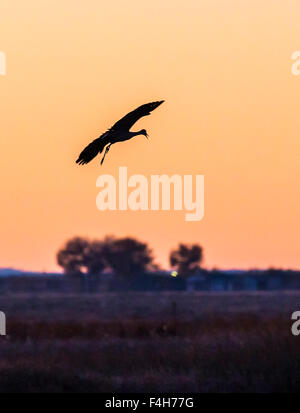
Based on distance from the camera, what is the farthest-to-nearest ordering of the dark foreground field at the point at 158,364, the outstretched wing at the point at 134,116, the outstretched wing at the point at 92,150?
1. the dark foreground field at the point at 158,364
2. the outstretched wing at the point at 92,150
3. the outstretched wing at the point at 134,116

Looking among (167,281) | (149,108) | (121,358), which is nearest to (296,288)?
(167,281)

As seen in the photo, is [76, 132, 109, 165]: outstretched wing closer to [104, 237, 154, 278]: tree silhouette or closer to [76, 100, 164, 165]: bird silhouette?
[76, 100, 164, 165]: bird silhouette

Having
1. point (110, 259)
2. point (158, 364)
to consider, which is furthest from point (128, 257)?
point (158, 364)

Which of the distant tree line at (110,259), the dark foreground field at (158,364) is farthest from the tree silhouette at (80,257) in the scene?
the dark foreground field at (158,364)

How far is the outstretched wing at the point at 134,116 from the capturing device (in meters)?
19.2

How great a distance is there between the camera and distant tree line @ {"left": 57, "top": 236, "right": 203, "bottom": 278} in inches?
5335

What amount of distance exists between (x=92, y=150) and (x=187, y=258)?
12639 cm

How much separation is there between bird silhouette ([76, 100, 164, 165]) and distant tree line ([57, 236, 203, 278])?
113283 mm

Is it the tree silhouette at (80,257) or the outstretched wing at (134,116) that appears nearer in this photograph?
the outstretched wing at (134,116)

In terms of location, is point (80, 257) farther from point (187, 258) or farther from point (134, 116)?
point (134, 116)

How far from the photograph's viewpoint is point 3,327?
125 ft

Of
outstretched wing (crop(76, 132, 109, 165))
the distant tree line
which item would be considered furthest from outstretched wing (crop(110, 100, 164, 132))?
the distant tree line

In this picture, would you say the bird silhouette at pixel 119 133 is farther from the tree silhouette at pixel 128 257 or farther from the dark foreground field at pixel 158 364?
the tree silhouette at pixel 128 257

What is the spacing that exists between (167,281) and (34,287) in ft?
48.4
